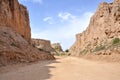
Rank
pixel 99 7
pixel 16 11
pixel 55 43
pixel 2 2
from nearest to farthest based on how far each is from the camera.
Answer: pixel 2 2 → pixel 16 11 → pixel 99 7 → pixel 55 43

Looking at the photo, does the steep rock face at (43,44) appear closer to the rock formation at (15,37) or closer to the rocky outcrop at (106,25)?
the rocky outcrop at (106,25)

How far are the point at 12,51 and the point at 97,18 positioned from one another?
30.4 metres

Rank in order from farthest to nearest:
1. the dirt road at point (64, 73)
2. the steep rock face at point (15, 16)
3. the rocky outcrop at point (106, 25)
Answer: the rocky outcrop at point (106, 25) → the steep rock face at point (15, 16) → the dirt road at point (64, 73)

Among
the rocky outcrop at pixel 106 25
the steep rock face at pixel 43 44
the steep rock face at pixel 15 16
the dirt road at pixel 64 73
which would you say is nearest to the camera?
the dirt road at pixel 64 73

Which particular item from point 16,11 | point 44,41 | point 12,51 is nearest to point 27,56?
point 12,51

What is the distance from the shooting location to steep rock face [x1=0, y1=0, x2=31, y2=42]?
3347 centimetres

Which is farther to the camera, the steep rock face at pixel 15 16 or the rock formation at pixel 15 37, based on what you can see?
the steep rock face at pixel 15 16

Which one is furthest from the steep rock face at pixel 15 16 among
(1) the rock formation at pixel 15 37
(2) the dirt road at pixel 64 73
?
(2) the dirt road at pixel 64 73

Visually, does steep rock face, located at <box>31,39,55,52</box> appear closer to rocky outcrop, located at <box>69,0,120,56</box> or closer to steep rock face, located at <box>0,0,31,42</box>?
rocky outcrop, located at <box>69,0,120,56</box>

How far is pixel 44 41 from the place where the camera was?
287ft

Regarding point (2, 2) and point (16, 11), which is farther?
point (16, 11)

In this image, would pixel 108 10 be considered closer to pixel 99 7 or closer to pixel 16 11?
pixel 99 7

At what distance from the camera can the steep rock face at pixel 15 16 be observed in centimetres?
3347

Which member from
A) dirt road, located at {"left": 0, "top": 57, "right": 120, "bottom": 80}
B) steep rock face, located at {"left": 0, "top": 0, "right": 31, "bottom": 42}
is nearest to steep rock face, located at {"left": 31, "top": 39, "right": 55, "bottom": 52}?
steep rock face, located at {"left": 0, "top": 0, "right": 31, "bottom": 42}
